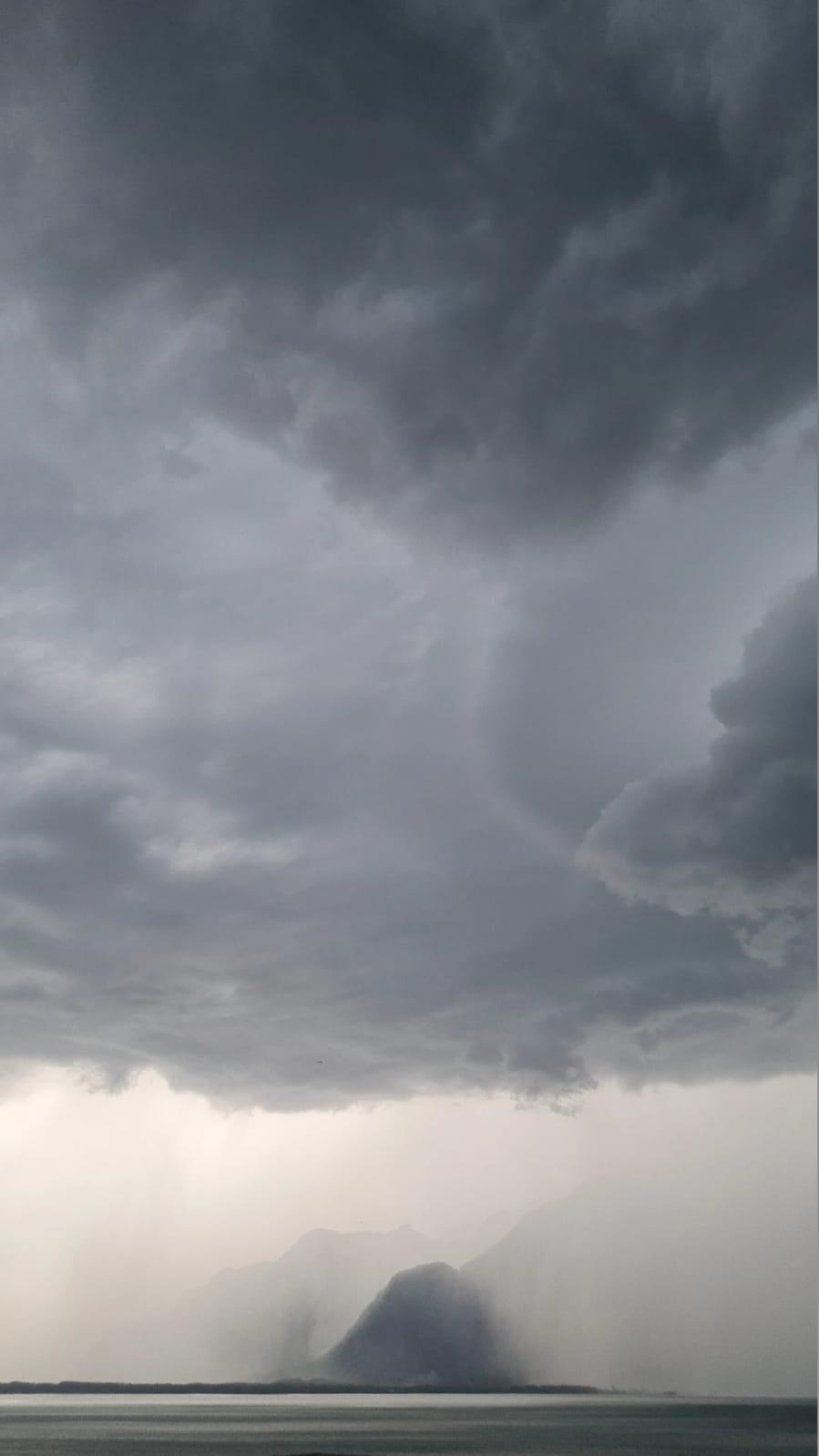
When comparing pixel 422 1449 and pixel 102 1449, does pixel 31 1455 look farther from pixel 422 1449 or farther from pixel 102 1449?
pixel 422 1449

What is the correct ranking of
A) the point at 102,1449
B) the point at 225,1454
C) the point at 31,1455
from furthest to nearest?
1. the point at 102,1449
2. the point at 225,1454
3. the point at 31,1455

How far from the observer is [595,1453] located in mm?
197125

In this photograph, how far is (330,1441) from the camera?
198 m

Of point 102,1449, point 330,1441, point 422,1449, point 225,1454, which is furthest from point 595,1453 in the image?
point 102,1449

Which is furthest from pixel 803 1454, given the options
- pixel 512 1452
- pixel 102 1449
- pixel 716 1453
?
pixel 102 1449

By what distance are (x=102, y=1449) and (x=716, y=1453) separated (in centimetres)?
10413

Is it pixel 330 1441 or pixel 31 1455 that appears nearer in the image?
pixel 31 1455

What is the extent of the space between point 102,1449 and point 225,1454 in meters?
26.0

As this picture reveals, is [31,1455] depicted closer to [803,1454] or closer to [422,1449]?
[422,1449]

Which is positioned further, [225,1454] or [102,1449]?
[102,1449]

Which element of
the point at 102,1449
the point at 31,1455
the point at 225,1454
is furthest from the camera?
the point at 102,1449

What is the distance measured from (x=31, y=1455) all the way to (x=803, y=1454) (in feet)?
428

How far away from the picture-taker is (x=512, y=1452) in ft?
610

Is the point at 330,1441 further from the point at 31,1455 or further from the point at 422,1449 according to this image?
the point at 31,1455
